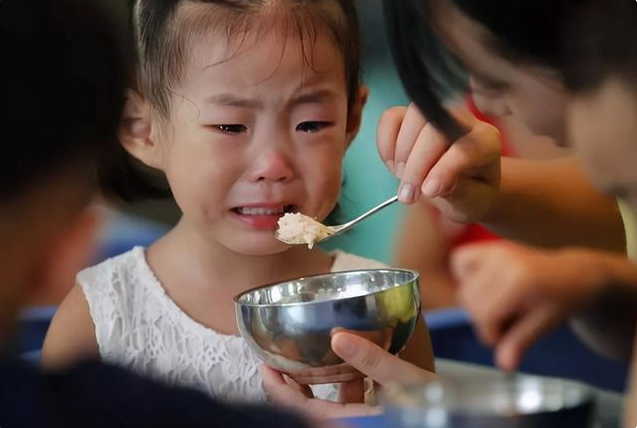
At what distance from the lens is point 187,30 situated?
57 cm

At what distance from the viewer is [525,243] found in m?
0.53

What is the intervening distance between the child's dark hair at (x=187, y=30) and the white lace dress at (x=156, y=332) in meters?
0.06

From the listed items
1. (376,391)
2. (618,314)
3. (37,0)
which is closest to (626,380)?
(618,314)

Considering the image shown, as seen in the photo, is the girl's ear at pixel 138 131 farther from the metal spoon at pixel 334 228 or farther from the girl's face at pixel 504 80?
the girl's face at pixel 504 80

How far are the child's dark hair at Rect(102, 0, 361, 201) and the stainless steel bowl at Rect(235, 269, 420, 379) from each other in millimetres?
119

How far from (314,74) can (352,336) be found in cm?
18

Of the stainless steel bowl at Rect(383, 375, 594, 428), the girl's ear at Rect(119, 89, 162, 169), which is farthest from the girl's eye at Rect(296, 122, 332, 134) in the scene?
the stainless steel bowl at Rect(383, 375, 594, 428)

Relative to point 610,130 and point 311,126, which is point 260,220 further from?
point 610,130

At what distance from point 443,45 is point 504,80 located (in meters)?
0.04

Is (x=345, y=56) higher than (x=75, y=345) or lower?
higher

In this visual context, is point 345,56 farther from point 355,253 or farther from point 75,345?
point 75,345

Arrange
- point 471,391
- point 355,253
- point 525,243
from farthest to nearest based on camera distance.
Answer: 1. point 355,253
2. point 525,243
3. point 471,391

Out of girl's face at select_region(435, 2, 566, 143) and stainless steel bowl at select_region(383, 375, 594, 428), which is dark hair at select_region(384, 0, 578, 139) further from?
stainless steel bowl at select_region(383, 375, 594, 428)

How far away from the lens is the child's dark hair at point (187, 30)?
1.85ft
